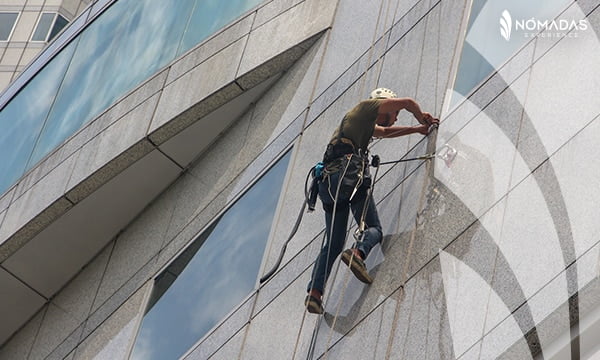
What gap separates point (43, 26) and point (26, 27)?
2.83 feet

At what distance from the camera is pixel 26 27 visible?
42625 millimetres

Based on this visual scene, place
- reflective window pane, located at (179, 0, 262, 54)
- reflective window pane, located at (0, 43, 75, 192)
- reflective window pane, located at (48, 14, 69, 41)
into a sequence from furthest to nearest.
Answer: reflective window pane, located at (48, 14, 69, 41) < reflective window pane, located at (0, 43, 75, 192) < reflective window pane, located at (179, 0, 262, 54)

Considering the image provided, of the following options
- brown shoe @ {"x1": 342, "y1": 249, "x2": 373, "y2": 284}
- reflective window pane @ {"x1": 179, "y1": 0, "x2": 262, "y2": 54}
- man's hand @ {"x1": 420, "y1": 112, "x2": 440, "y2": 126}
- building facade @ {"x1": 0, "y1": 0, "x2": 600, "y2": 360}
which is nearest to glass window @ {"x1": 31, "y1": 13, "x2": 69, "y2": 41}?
building facade @ {"x1": 0, "y1": 0, "x2": 600, "y2": 360}

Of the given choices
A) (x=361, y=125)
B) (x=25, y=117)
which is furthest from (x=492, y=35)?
(x=25, y=117)

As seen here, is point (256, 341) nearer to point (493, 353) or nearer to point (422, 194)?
point (422, 194)

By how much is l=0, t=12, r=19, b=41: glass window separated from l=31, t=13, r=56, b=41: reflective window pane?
110 cm

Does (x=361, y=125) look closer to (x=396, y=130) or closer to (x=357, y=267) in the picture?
(x=396, y=130)

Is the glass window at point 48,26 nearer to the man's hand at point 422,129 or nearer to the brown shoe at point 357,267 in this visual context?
the man's hand at point 422,129

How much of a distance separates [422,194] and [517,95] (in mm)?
1067

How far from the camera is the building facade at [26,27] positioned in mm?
41688

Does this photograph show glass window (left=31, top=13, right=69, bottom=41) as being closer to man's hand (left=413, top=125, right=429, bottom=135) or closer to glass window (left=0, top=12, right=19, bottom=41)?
glass window (left=0, top=12, right=19, bottom=41)

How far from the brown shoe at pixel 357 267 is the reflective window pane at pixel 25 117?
902cm

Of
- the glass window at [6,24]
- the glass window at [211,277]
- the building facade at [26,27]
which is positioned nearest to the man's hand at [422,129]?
the glass window at [211,277]

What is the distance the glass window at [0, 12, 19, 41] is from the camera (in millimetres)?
42781
